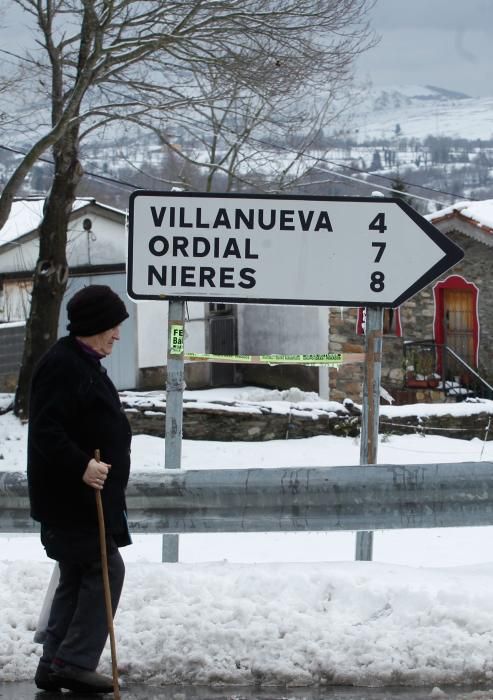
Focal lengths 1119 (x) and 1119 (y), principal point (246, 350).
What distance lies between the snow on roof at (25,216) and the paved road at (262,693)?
72.6ft

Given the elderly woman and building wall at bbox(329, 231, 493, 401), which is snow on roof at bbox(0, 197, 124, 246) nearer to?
building wall at bbox(329, 231, 493, 401)

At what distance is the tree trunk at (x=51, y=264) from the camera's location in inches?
758

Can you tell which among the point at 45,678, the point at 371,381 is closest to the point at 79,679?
the point at 45,678

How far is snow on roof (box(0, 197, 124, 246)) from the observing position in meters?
27.1

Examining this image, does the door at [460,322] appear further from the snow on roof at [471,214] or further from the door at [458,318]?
the snow on roof at [471,214]

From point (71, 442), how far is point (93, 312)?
1.93 ft

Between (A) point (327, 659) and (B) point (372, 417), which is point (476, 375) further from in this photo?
(A) point (327, 659)

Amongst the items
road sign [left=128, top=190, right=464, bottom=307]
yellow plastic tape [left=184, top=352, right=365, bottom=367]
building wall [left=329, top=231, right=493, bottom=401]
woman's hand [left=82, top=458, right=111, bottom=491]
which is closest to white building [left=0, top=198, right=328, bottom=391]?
building wall [left=329, top=231, right=493, bottom=401]

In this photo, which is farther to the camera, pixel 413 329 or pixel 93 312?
pixel 413 329

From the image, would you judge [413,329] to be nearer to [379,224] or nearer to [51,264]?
[51,264]

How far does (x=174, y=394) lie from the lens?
21.9ft

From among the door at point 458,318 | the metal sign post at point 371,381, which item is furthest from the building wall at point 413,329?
the metal sign post at point 371,381

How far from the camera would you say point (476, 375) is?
81.9 ft

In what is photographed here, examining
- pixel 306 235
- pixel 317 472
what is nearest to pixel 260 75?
pixel 306 235
